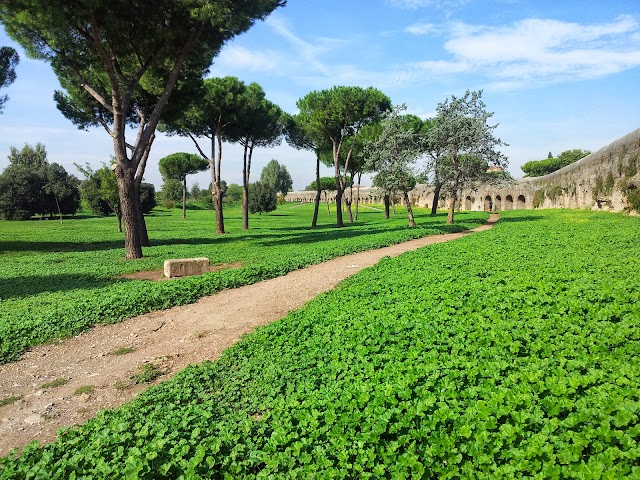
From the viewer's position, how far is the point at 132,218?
Result: 59.9 feet

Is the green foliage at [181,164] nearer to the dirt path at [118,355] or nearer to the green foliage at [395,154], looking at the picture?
the green foliage at [395,154]

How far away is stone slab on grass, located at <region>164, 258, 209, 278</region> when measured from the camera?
1448 centimetres

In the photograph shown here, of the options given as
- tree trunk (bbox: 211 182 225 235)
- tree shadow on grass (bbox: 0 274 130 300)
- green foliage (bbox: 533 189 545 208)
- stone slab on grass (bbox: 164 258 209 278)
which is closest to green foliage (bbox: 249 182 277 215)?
tree trunk (bbox: 211 182 225 235)

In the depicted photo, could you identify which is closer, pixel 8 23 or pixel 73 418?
pixel 73 418

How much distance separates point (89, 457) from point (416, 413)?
11.2 ft

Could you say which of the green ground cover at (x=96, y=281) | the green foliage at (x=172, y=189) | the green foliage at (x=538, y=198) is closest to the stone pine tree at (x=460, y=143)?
the green ground cover at (x=96, y=281)

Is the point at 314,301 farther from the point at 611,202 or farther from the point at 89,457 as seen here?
the point at 611,202

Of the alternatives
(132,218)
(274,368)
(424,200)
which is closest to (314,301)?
(274,368)

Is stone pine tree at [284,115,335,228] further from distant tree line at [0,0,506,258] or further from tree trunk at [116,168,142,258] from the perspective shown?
tree trunk at [116,168,142,258]

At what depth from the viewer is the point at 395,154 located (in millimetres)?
29422

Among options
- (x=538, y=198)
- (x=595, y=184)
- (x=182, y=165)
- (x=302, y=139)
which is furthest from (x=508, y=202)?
(x=182, y=165)

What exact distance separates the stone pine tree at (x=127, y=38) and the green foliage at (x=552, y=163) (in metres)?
98.8

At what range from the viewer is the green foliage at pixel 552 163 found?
3821 inches

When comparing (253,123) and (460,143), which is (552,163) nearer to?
(460,143)
